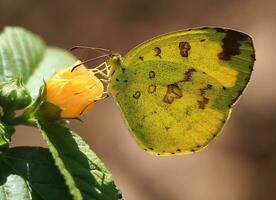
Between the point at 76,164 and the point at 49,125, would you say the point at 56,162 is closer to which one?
the point at 76,164

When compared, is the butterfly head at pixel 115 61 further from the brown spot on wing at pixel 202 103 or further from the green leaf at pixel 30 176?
the green leaf at pixel 30 176

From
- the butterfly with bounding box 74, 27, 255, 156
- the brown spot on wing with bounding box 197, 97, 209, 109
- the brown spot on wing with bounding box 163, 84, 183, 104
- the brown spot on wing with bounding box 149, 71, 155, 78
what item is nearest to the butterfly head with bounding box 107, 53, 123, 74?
the butterfly with bounding box 74, 27, 255, 156

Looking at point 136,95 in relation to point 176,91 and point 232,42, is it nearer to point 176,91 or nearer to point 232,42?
point 176,91

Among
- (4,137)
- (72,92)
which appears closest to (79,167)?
(4,137)

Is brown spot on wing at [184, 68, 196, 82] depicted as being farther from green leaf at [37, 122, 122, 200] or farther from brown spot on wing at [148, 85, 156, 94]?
green leaf at [37, 122, 122, 200]

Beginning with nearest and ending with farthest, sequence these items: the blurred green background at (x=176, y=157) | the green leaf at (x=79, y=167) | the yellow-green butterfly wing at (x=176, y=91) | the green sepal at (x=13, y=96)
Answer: the green leaf at (x=79, y=167), the green sepal at (x=13, y=96), the yellow-green butterfly wing at (x=176, y=91), the blurred green background at (x=176, y=157)

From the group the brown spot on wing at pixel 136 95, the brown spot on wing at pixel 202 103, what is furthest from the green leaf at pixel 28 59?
the brown spot on wing at pixel 202 103
